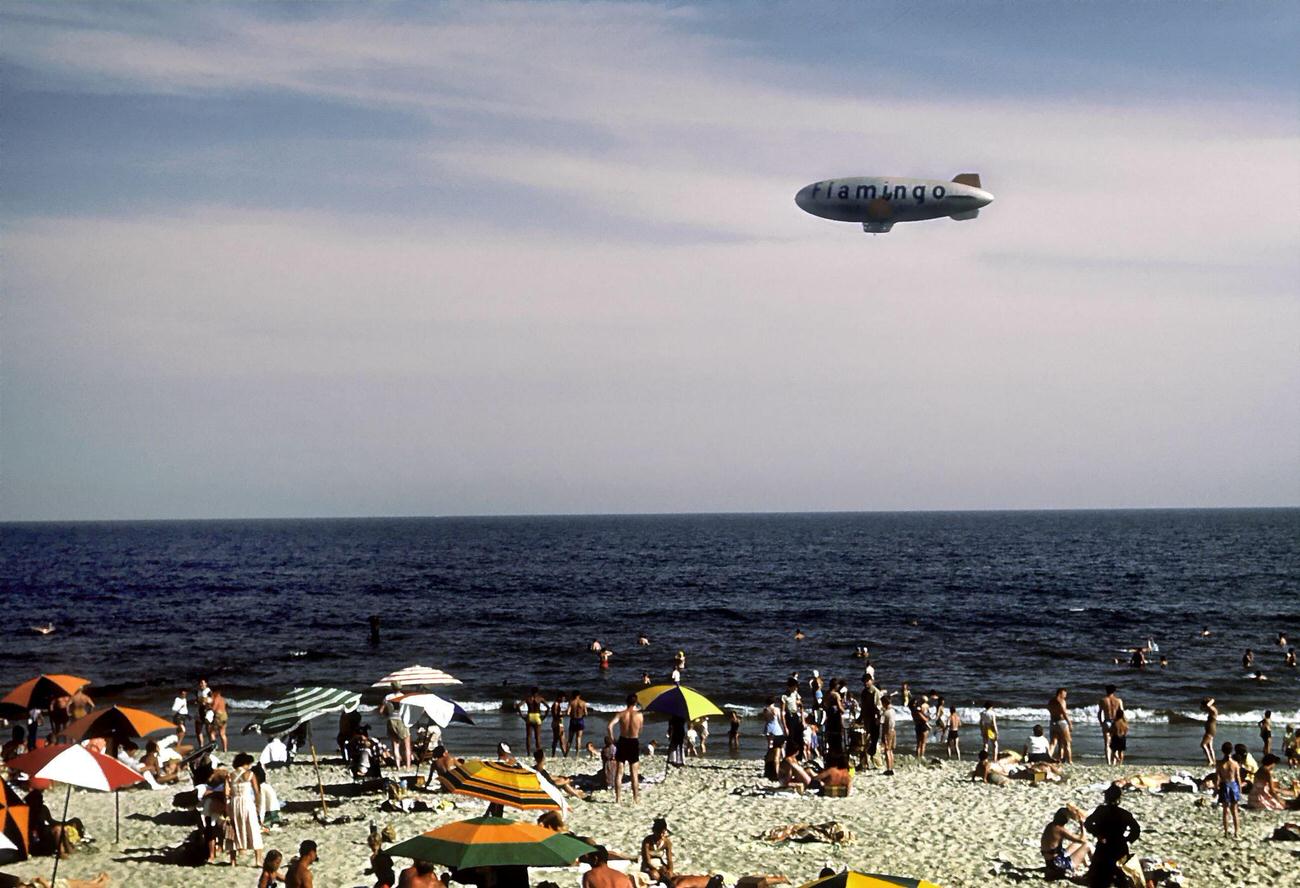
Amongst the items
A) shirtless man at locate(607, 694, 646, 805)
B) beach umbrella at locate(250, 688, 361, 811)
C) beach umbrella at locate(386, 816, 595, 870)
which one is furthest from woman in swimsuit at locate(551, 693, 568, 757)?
beach umbrella at locate(386, 816, 595, 870)

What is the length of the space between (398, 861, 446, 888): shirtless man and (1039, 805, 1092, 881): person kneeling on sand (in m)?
8.51

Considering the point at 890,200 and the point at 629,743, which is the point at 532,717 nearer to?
the point at 629,743

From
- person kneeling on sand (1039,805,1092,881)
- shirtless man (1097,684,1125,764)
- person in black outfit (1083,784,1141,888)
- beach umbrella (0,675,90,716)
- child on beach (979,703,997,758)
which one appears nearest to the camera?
person in black outfit (1083,784,1141,888)

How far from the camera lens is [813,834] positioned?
54.9ft

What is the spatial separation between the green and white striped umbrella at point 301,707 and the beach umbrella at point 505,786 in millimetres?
3696

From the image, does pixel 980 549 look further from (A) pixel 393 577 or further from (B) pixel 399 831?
(B) pixel 399 831

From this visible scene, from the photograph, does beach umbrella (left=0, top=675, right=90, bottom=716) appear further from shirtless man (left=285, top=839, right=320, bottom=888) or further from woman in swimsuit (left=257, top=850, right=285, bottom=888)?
shirtless man (left=285, top=839, right=320, bottom=888)

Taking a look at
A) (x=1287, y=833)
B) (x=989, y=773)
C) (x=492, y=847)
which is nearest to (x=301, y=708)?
(x=492, y=847)

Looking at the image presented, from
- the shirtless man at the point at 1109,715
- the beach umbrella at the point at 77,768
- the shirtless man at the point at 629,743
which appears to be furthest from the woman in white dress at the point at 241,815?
the shirtless man at the point at 1109,715

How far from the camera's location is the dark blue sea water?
39406 millimetres

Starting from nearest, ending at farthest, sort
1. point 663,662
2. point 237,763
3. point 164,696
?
1. point 237,763
2. point 164,696
3. point 663,662

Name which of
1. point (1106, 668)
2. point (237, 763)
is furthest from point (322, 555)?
point (237, 763)

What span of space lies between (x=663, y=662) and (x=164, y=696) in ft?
61.6

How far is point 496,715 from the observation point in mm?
32000
